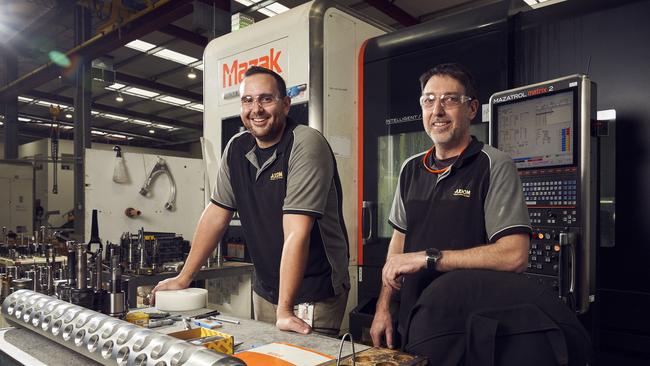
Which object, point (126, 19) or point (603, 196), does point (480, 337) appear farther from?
point (126, 19)

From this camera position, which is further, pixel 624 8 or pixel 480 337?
pixel 624 8

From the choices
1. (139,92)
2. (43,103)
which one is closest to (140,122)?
(43,103)

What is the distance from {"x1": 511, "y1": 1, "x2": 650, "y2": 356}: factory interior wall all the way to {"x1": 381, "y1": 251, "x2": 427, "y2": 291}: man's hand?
27.1 inches

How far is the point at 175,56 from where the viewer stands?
24.4 ft

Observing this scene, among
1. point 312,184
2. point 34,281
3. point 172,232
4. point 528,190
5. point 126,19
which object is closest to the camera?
point 312,184

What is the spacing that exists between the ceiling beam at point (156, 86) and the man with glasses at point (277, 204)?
7432 millimetres

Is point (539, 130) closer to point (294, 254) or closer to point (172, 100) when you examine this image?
point (294, 254)

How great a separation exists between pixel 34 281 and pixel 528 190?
5.92 feet

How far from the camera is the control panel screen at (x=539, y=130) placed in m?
1.50

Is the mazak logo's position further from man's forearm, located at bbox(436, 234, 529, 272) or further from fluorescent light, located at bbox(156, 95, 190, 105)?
fluorescent light, located at bbox(156, 95, 190, 105)

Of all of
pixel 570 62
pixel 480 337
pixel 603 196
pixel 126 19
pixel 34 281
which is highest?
pixel 126 19

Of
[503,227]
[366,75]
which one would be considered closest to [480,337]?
[503,227]

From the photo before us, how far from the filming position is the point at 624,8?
5.03 ft

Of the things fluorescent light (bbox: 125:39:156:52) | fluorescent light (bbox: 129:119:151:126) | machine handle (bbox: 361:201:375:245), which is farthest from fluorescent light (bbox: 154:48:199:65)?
machine handle (bbox: 361:201:375:245)
